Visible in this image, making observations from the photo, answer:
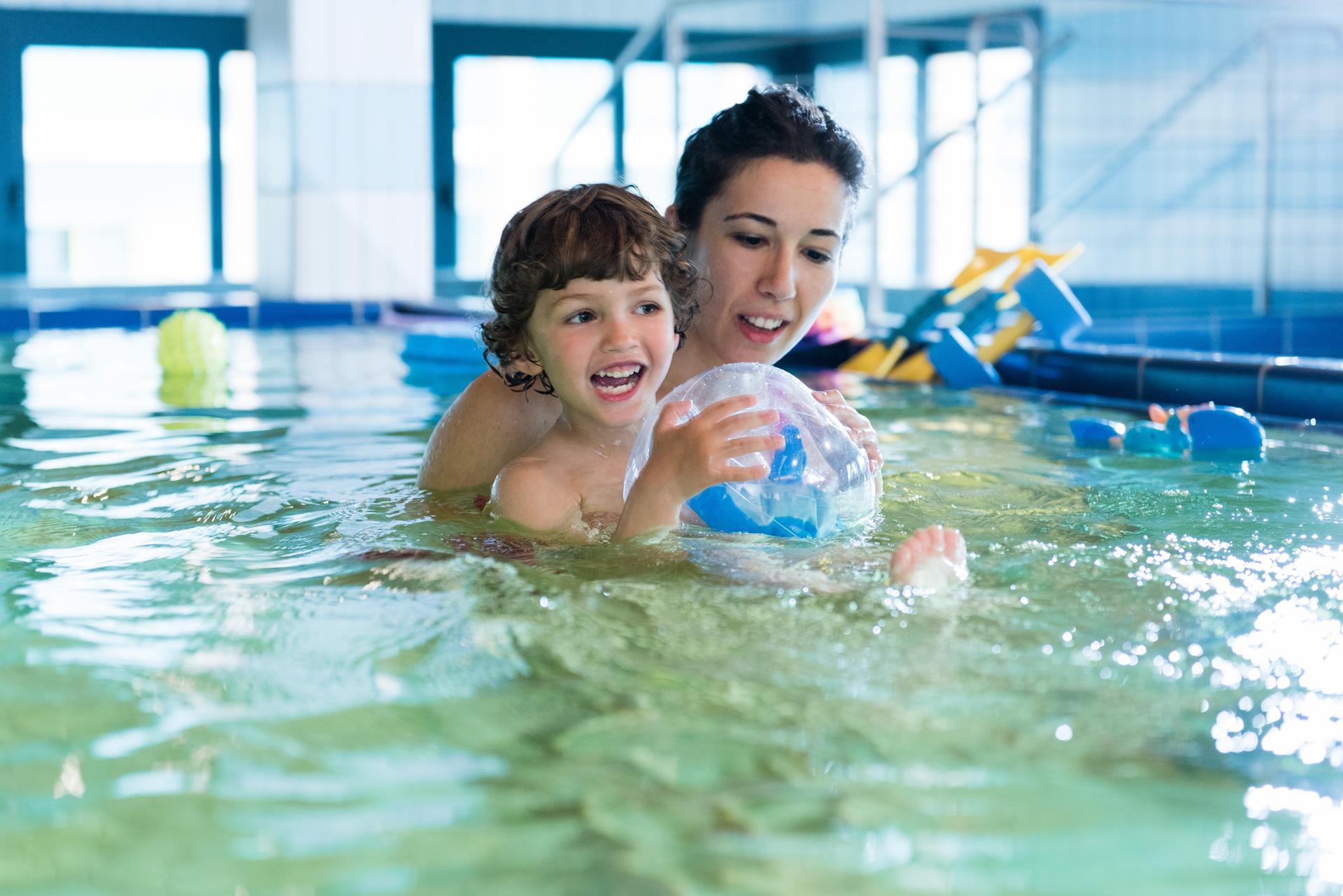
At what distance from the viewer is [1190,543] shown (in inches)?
95.0

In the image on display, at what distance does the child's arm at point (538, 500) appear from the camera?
248cm

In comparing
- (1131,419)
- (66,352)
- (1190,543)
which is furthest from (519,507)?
(66,352)

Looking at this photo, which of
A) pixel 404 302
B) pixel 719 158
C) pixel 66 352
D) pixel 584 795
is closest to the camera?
pixel 584 795

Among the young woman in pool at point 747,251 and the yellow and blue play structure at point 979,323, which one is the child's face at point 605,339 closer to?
the young woman in pool at point 747,251

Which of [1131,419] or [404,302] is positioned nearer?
[1131,419]

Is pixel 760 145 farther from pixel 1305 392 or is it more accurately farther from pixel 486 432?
pixel 1305 392

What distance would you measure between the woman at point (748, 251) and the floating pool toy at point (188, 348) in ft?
10.7

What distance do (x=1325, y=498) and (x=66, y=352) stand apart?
583 cm

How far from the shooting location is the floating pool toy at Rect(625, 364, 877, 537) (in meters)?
2.29

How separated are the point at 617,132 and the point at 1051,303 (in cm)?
861

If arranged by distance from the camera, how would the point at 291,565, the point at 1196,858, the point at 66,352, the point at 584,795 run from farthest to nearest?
the point at 66,352 < the point at 291,565 < the point at 584,795 < the point at 1196,858

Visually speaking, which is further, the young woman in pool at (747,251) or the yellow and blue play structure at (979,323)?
the yellow and blue play structure at (979,323)

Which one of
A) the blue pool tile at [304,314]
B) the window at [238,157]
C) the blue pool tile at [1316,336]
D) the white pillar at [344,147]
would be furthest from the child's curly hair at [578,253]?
the window at [238,157]

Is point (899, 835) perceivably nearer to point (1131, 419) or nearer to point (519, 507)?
point (519, 507)
